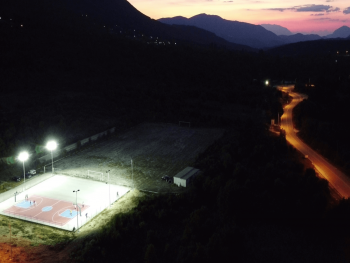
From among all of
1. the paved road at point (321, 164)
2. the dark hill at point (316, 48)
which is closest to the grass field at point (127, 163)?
the paved road at point (321, 164)

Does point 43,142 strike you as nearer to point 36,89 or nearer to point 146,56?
point 36,89

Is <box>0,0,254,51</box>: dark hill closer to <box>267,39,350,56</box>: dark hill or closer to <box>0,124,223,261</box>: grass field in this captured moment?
<box>267,39,350,56</box>: dark hill

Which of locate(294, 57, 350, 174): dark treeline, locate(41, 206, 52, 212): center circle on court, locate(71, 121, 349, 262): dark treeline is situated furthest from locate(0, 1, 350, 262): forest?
locate(41, 206, 52, 212): center circle on court

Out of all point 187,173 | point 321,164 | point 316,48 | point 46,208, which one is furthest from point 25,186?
point 316,48

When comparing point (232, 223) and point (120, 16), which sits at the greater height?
point (120, 16)

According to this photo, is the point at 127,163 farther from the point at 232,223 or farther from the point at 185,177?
the point at 232,223

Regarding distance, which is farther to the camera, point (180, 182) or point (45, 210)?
point (180, 182)

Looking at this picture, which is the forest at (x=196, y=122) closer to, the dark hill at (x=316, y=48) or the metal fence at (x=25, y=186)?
the metal fence at (x=25, y=186)
